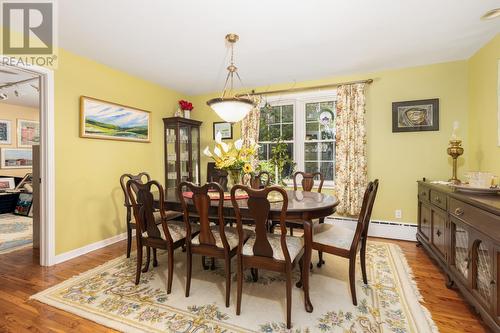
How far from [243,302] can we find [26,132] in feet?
23.5

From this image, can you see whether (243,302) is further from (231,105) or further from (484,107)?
(484,107)

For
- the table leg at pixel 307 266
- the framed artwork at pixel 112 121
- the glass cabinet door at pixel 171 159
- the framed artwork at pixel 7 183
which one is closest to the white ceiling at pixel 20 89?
Result: the framed artwork at pixel 112 121

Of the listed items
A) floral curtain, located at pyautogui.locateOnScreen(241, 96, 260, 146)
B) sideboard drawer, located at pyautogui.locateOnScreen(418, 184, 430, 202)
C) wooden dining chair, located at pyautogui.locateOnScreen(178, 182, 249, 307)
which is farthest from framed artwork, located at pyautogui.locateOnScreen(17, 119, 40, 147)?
sideboard drawer, located at pyautogui.locateOnScreen(418, 184, 430, 202)

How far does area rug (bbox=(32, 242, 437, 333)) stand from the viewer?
1732 mm

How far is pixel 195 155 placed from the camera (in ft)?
15.6

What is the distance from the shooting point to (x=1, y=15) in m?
2.20

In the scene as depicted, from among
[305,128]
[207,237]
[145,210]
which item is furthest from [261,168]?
[305,128]

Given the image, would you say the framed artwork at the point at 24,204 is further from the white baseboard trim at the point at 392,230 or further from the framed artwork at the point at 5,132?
the white baseboard trim at the point at 392,230

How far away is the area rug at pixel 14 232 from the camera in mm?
3284

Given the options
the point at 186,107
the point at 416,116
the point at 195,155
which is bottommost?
the point at 195,155

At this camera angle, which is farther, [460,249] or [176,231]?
[176,231]

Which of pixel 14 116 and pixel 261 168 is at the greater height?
pixel 14 116

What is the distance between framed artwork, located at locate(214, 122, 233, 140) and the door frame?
254 centimetres

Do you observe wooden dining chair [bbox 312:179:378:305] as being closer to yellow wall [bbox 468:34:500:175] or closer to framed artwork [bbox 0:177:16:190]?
yellow wall [bbox 468:34:500:175]
